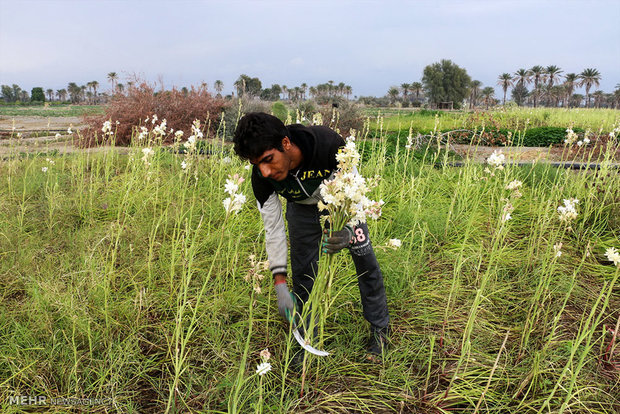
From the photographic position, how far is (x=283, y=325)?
96.6 inches

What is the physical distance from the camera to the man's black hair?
1765 millimetres

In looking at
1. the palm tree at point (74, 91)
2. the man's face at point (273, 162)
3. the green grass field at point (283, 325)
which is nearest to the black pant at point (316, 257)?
the green grass field at point (283, 325)

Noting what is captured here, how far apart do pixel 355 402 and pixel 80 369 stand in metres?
1.44

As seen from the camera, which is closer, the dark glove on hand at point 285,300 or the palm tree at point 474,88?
the dark glove on hand at point 285,300

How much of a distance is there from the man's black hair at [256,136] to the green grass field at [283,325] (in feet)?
1.16

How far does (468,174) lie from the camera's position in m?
4.16

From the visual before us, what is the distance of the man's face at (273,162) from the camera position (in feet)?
5.95

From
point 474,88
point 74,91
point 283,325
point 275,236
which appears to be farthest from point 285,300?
point 74,91

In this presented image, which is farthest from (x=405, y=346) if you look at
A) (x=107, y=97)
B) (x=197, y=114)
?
(x=107, y=97)

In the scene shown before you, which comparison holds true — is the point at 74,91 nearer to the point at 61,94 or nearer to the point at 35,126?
the point at 61,94

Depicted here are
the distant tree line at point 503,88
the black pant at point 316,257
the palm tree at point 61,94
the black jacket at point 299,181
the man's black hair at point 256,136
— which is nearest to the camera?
the man's black hair at point 256,136

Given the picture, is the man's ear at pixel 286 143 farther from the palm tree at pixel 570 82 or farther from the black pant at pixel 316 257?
the palm tree at pixel 570 82

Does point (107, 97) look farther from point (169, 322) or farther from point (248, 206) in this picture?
point (169, 322)

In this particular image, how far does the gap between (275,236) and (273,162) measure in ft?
1.57
